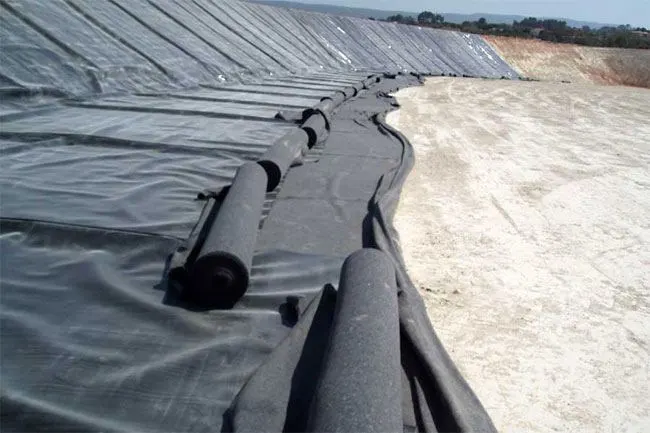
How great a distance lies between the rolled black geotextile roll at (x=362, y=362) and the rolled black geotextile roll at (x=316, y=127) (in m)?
3.03

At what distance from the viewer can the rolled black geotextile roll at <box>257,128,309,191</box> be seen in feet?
12.4

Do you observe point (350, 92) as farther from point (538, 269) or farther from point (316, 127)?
point (538, 269)

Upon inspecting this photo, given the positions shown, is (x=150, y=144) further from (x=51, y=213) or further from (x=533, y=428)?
(x=533, y=428)

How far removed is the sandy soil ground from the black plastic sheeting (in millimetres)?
356

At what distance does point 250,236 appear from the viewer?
102 inches

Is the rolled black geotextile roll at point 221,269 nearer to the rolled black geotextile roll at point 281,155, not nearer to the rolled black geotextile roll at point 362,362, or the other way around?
the rolled black geotextile roll at point 362,362

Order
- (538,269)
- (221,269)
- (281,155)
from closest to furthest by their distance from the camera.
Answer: (221,269)
(538,269)
(281,155)

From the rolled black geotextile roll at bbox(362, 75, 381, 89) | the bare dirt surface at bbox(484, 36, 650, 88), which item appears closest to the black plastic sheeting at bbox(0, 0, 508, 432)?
the rolled black geotextile roll at bbox(362, 75, 381, 89)

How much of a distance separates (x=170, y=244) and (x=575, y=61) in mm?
33689

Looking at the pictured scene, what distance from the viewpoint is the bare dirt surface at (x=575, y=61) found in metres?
29.5

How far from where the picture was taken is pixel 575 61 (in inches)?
1252

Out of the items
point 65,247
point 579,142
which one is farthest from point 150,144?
point 579,142

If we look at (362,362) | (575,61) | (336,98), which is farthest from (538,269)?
(575,61)

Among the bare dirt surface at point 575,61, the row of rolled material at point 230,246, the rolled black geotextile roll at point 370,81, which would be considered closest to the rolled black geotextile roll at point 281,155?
the row of rolled material at point 230,246
